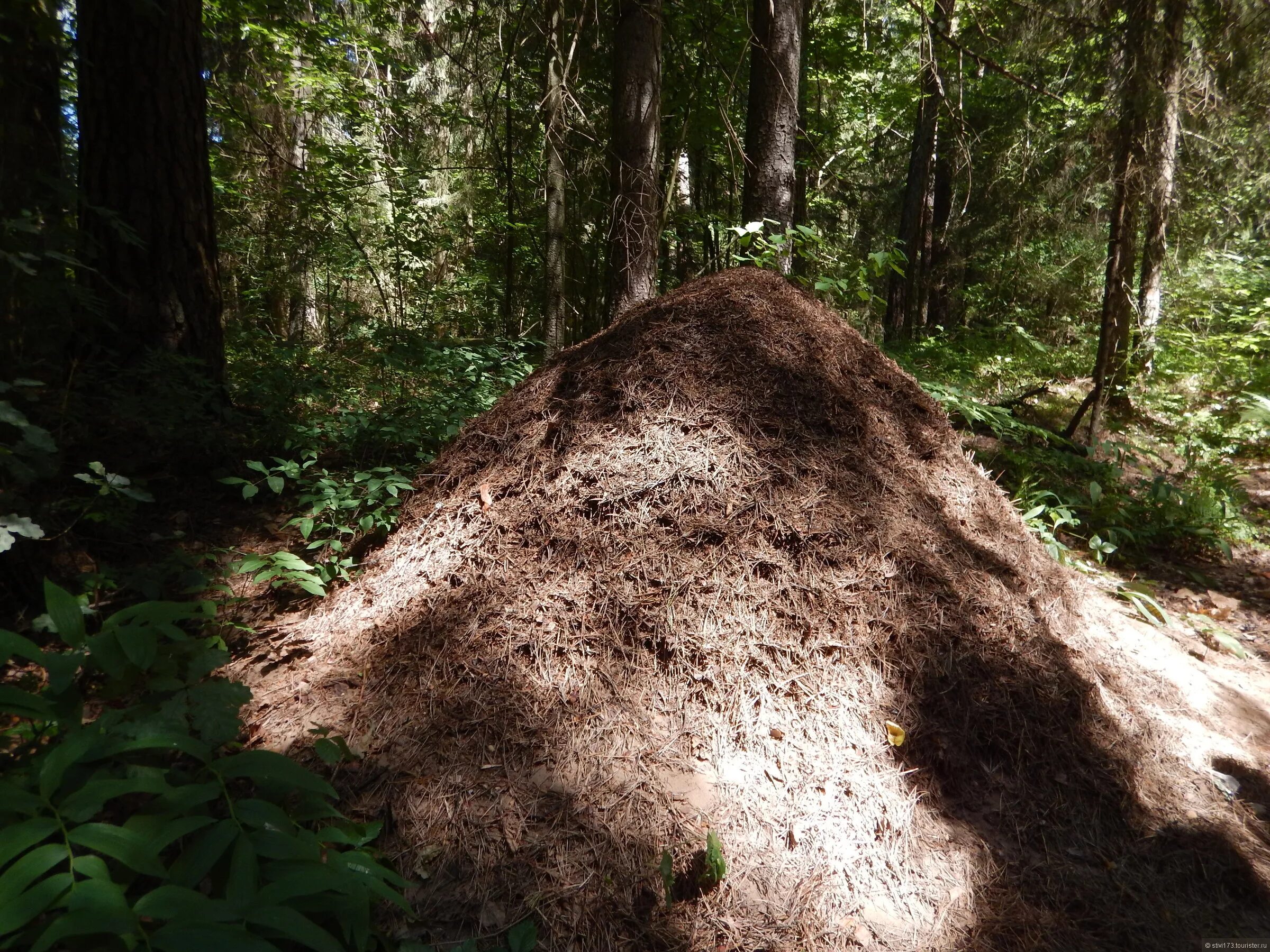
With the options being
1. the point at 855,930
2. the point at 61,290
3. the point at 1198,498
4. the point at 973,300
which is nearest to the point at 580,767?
the point at 855,930

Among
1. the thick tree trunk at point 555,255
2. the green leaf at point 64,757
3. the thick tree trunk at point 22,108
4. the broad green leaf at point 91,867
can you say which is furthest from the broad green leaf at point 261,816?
the thick tree trunk at point 555,255

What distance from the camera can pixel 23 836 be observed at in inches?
54.2

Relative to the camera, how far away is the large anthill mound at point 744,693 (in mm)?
2113

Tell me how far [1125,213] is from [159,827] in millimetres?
7816

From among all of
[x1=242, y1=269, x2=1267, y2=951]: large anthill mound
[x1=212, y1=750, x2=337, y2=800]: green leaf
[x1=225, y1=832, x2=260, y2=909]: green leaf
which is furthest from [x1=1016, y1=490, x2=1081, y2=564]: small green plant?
[x1=225, y1=832, x2=260, y2=909]: green leaf

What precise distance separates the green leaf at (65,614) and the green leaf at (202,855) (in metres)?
0.62

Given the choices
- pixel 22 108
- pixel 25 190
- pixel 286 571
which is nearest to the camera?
pixel 25 190

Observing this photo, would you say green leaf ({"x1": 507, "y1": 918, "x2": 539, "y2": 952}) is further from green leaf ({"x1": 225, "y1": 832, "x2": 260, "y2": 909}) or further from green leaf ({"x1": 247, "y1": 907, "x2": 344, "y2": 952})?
green leaf ({"x1": 225, "y1": 832, "x2": 260, "y2": 909})

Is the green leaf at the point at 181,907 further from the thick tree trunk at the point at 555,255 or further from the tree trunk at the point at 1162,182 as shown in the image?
the tree trunk at the point at 1162,182

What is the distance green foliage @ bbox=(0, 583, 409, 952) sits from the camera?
1344 millimetres

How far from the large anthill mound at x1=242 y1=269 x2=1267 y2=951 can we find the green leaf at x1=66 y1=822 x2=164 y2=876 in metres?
0.78

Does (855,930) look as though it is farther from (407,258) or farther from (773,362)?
(407,258)

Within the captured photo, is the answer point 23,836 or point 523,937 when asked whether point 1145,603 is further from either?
point 23,836

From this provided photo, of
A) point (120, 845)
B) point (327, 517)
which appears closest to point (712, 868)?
point (120, 845)
